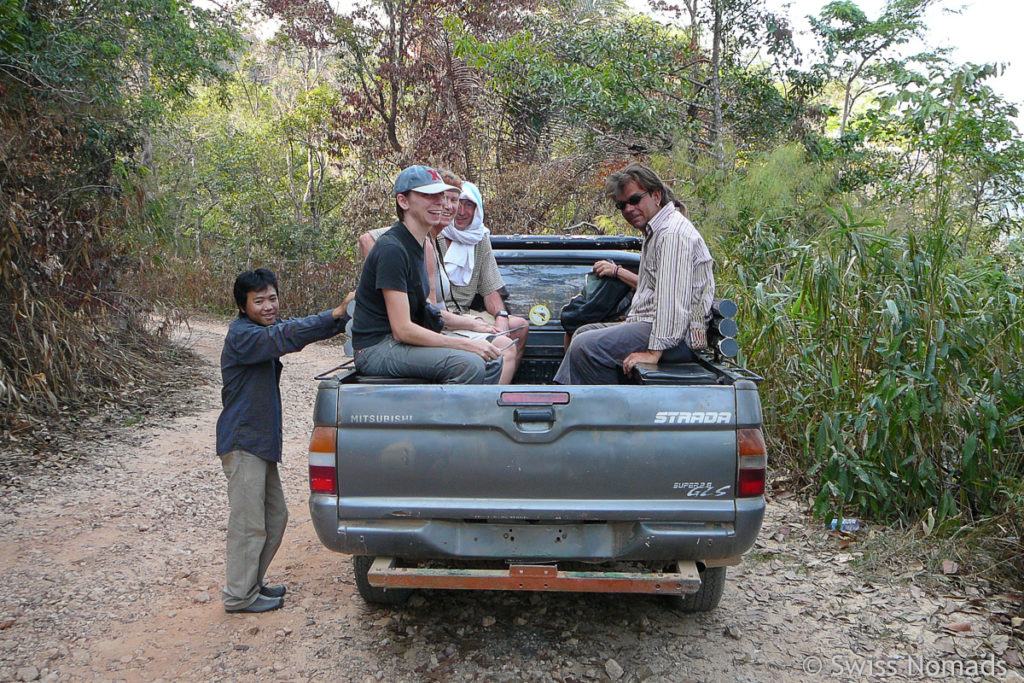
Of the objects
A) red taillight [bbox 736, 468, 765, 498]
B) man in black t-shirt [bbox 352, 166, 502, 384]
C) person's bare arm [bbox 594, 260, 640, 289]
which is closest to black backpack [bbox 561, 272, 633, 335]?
person's bare arm [bbox 594, 260, 640, 289]

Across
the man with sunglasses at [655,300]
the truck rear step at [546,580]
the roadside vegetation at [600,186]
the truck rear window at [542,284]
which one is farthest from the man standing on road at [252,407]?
the roadside vegetation at [600,186]

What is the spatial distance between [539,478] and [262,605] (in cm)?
174

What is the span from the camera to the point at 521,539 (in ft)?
11.1

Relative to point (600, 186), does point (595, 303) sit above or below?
below

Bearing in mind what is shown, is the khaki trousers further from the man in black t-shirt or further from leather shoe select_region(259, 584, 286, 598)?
the man in black t-shirt

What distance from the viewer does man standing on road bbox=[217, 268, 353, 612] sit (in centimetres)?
387

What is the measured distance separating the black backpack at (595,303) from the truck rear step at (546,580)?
1884 millimetres

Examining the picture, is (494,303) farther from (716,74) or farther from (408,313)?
(716,74)

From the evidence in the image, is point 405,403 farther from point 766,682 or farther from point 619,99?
point 619,99

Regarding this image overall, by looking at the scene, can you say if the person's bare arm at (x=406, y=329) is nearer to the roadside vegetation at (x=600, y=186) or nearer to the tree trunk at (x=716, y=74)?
the roadside vegetation at (x=600, y=186)

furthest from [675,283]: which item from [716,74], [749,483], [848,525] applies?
[716,74]

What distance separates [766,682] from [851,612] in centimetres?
98

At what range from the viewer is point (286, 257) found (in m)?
17.0

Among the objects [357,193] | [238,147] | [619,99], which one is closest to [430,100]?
[357,193]
